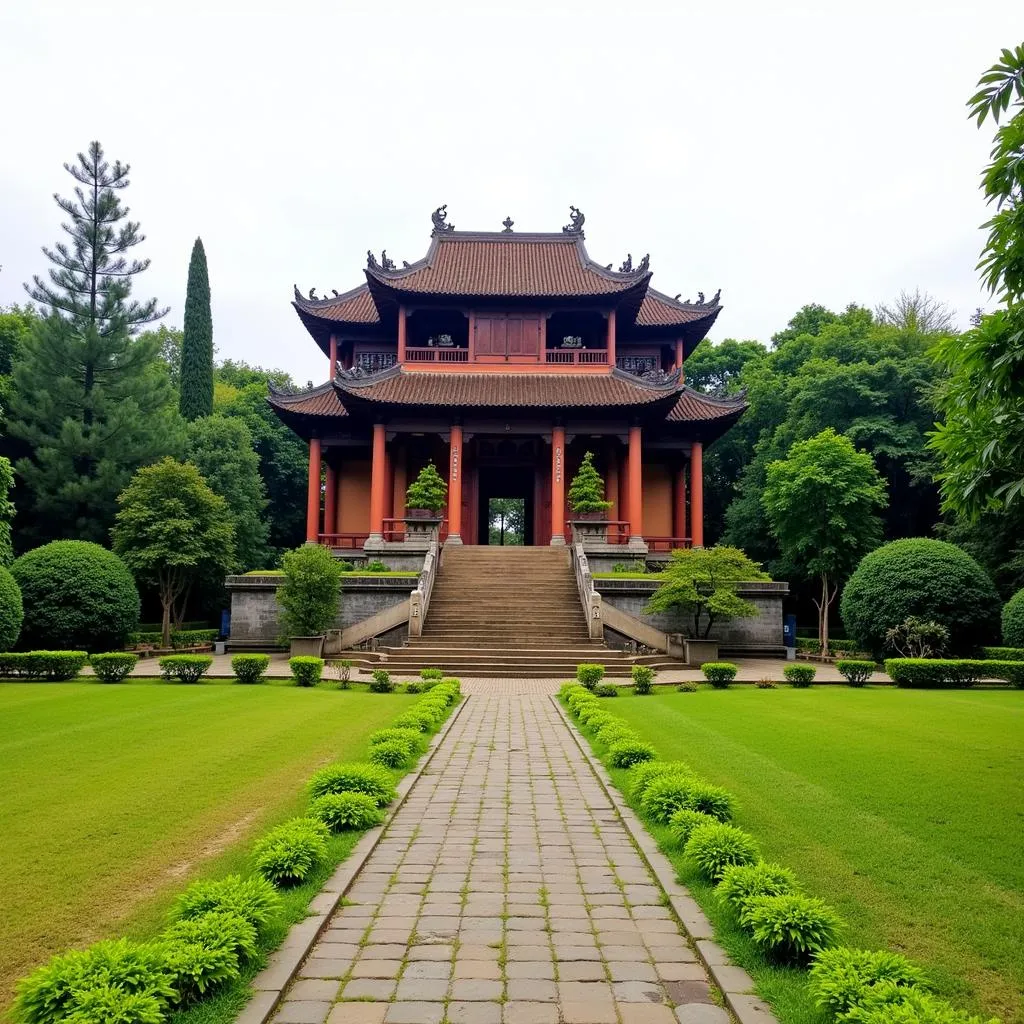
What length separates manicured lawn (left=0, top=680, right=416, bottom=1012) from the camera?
14.6 feet

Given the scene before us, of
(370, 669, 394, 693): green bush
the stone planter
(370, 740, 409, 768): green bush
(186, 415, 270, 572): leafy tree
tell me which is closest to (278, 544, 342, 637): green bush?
the stone planter

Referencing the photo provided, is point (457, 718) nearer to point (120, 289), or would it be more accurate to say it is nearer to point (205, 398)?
point (120, 289)

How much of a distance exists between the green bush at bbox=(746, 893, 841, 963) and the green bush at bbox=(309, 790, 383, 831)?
10.5ft

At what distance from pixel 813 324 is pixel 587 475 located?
80.7 ft

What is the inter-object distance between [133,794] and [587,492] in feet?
66.0

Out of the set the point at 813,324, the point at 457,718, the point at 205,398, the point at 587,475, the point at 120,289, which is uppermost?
the point at 813,324

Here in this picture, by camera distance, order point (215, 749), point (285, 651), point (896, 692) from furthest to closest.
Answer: point (285, 651) < point (896, 692) < point (215, 749)

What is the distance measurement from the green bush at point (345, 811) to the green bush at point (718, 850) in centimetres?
248

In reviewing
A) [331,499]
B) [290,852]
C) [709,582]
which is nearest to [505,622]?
[709,582]

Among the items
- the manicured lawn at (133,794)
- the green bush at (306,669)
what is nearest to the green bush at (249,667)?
the green bush at (306,669)

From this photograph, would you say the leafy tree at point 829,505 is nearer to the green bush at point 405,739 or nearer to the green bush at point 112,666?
the green bush at point 405,739

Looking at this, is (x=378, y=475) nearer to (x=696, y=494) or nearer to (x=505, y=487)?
(x=505, y=487)

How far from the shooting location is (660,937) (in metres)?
4.20

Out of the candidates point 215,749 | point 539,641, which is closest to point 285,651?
point 539,641
